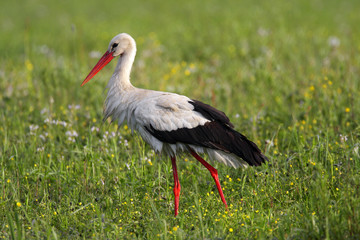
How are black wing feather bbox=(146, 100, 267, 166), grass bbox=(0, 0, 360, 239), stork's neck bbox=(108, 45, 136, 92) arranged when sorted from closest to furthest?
grass bbox=(0, 0, 360, 239), black wing feather bbox=(146, 100, 267, 166), stork's neck bbox=(108, 45, 136, 92)

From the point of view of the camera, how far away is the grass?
3379 mm

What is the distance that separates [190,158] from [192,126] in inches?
41.4

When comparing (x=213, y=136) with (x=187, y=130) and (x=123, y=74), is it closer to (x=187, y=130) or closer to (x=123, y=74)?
(x=187, y=130)

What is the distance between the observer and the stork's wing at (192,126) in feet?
13.2

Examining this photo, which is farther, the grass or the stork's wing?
the stork's wing

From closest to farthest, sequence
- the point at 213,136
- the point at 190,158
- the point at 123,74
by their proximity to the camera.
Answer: the point at 213,136 < the point at 123,74 < the point at 190,158

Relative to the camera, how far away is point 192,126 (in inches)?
161

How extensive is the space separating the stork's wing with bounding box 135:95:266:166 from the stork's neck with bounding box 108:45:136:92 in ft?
1.67

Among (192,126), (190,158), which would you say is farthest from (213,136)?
(190,158)

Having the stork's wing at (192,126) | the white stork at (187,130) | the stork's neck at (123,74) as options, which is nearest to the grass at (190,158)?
the white stork at (187,130)

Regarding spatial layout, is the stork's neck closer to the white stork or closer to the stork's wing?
the white stork

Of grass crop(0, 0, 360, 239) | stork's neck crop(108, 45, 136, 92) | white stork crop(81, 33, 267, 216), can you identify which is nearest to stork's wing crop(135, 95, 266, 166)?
white stork crop(81, 33, 267, 216)

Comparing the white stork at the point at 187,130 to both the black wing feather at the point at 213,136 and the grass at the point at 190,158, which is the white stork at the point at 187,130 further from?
the grass at the point at 190,158

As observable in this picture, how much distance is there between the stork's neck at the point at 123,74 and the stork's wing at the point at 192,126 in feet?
1.67
